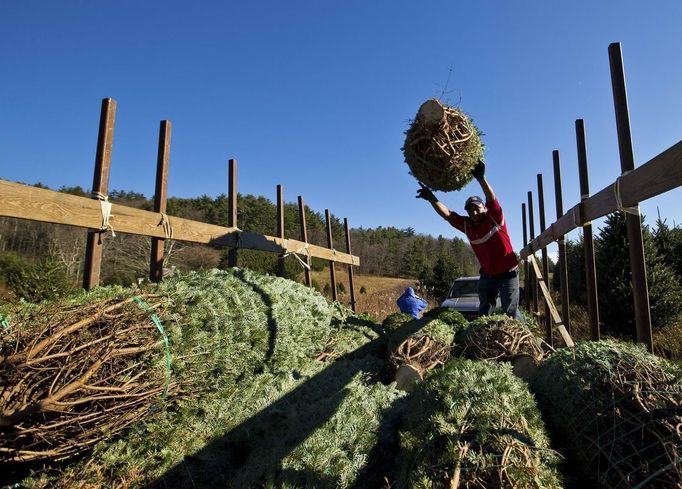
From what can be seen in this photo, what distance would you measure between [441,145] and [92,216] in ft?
11.3

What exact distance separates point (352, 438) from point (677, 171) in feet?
8.31

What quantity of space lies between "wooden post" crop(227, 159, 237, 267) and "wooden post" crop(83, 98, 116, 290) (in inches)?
94.3

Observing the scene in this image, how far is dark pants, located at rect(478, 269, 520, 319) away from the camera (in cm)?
574

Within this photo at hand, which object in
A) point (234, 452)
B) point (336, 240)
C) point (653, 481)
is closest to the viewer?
point (653, 481)

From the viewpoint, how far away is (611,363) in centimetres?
235

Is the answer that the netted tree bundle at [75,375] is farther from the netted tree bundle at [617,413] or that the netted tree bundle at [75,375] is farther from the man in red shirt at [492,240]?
the man in red shirt at [492,240]

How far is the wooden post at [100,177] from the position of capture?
154 inches

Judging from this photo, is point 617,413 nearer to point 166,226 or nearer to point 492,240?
point 492,240

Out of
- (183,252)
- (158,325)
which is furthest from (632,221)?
(183,252)

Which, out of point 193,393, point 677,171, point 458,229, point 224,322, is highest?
point 458,229

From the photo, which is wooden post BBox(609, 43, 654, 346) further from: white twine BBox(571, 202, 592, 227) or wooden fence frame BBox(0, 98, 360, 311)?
wooden fence frame BBox(0, 98, 360, 311)

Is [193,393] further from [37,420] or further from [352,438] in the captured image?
[352,438]

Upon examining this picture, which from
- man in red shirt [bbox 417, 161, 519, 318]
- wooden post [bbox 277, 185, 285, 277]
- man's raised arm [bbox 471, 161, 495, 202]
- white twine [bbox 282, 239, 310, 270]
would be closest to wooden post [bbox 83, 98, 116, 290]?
man in red shirt [bbox 417, 161, 519, 318]

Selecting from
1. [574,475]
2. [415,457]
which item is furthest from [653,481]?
[415,457]
